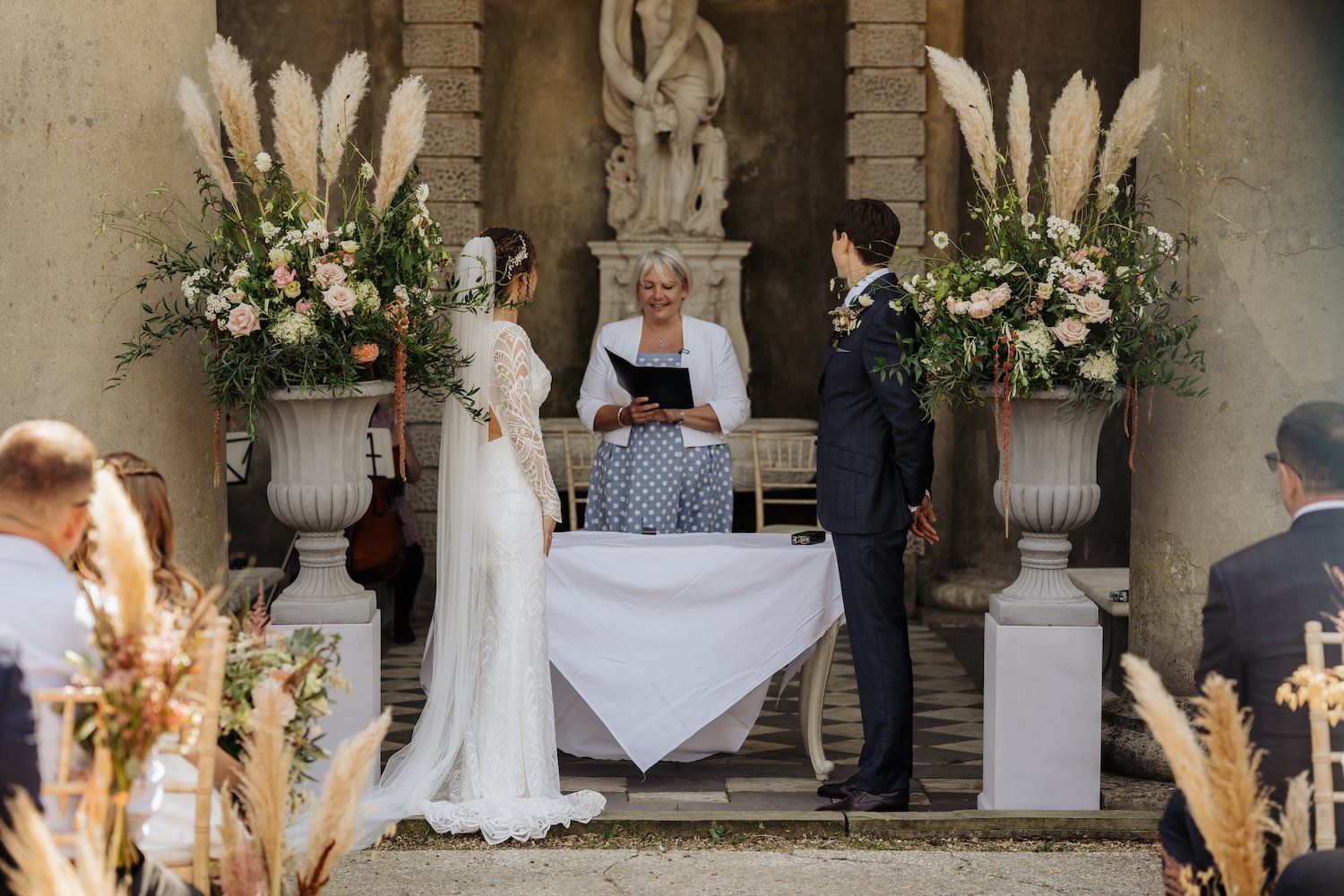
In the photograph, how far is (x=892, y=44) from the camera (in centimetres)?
860

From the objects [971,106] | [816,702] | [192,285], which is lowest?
[816,702]

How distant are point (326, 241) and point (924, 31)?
5088 millimetres

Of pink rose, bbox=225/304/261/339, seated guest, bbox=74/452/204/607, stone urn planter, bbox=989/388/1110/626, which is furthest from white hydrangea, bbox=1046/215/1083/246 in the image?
seated guest, bbox=74/452/204/607

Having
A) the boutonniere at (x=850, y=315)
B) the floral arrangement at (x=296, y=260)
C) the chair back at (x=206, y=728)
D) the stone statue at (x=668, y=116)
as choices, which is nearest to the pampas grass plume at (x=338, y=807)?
the chair back at (x=206, y=728)

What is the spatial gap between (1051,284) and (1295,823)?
238cm

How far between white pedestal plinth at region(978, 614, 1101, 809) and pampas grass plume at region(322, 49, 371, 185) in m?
2.46

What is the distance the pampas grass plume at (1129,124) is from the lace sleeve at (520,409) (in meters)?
1.79

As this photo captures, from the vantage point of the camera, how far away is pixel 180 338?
4.86 meters

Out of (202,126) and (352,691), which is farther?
(352,691)

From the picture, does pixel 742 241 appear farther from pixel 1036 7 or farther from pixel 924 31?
pixel 1036 7

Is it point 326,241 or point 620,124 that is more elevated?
point 620,124

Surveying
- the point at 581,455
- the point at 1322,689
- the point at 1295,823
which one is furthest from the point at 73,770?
the point at 581,455

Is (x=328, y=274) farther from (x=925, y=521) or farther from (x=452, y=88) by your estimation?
(x=452, y=88)

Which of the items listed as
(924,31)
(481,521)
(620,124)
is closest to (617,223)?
(620,124)
